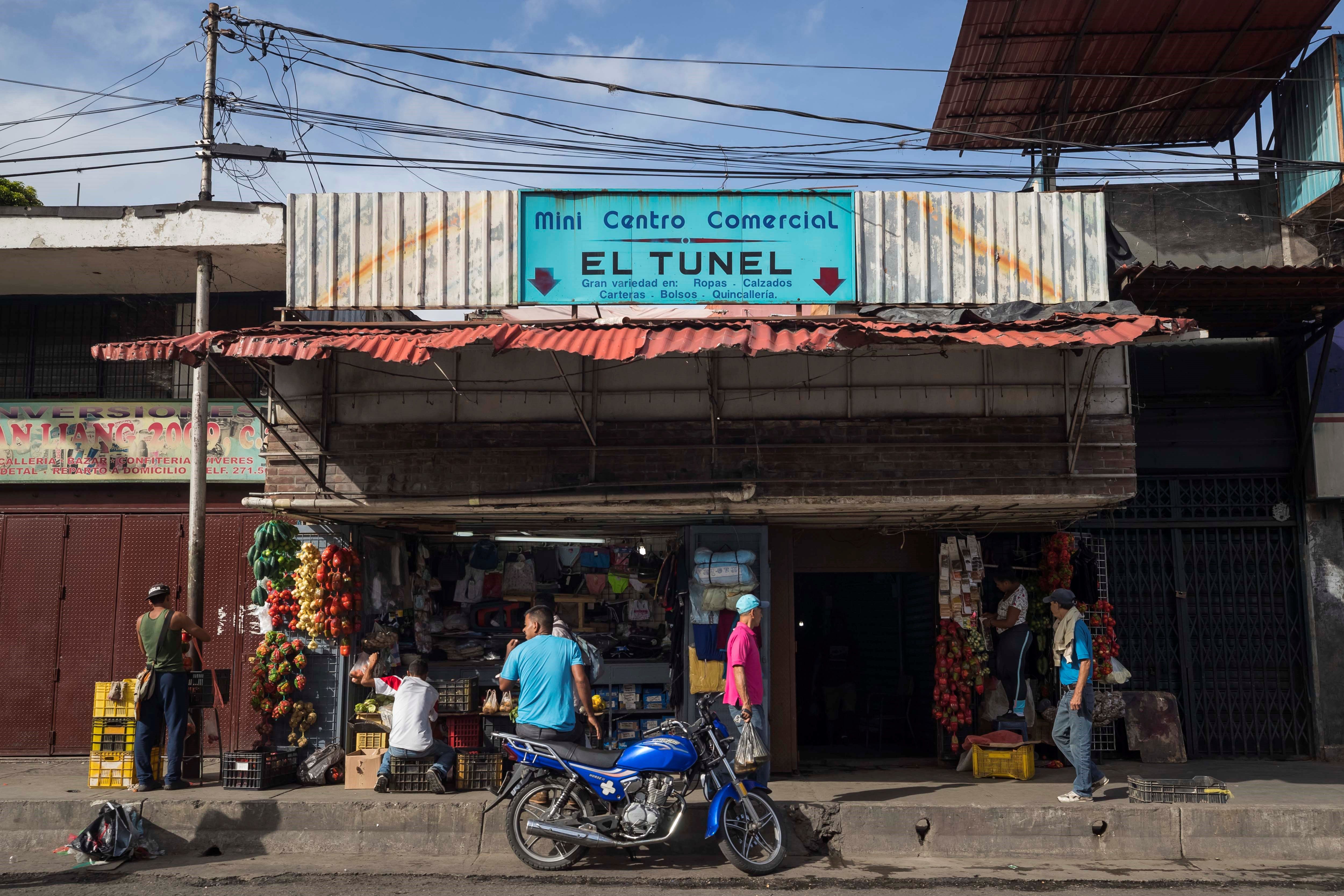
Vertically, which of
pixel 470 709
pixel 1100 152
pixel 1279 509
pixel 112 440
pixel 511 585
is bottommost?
pixel 470 709

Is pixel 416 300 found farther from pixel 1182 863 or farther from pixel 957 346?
pixel 1182 863

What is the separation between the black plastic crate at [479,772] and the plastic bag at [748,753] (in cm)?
248

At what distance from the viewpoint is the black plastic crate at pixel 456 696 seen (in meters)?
10.2

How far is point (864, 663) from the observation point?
1379 centimetres

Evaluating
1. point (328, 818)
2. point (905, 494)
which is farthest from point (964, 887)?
point (328, 818)

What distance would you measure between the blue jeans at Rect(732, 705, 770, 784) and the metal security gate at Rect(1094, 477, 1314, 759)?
5233 millimetres

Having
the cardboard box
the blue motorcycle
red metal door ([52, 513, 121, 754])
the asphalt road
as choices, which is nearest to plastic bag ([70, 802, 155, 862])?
the asphalt road

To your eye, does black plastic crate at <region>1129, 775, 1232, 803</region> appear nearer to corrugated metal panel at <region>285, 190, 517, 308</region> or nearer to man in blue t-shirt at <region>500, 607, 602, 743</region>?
man in blue t-shirt at <region>500, 607, 602, 743</region>

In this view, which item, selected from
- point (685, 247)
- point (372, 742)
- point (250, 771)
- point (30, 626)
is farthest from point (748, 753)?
point (30, 626)

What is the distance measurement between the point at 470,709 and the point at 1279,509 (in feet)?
30.2

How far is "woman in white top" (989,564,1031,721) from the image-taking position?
10.8 m

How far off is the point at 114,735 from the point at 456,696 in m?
3.06

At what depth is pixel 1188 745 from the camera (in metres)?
11.6

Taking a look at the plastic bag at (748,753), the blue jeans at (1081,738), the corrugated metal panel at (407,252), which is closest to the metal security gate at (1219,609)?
the blue jeans at (1081,738)
